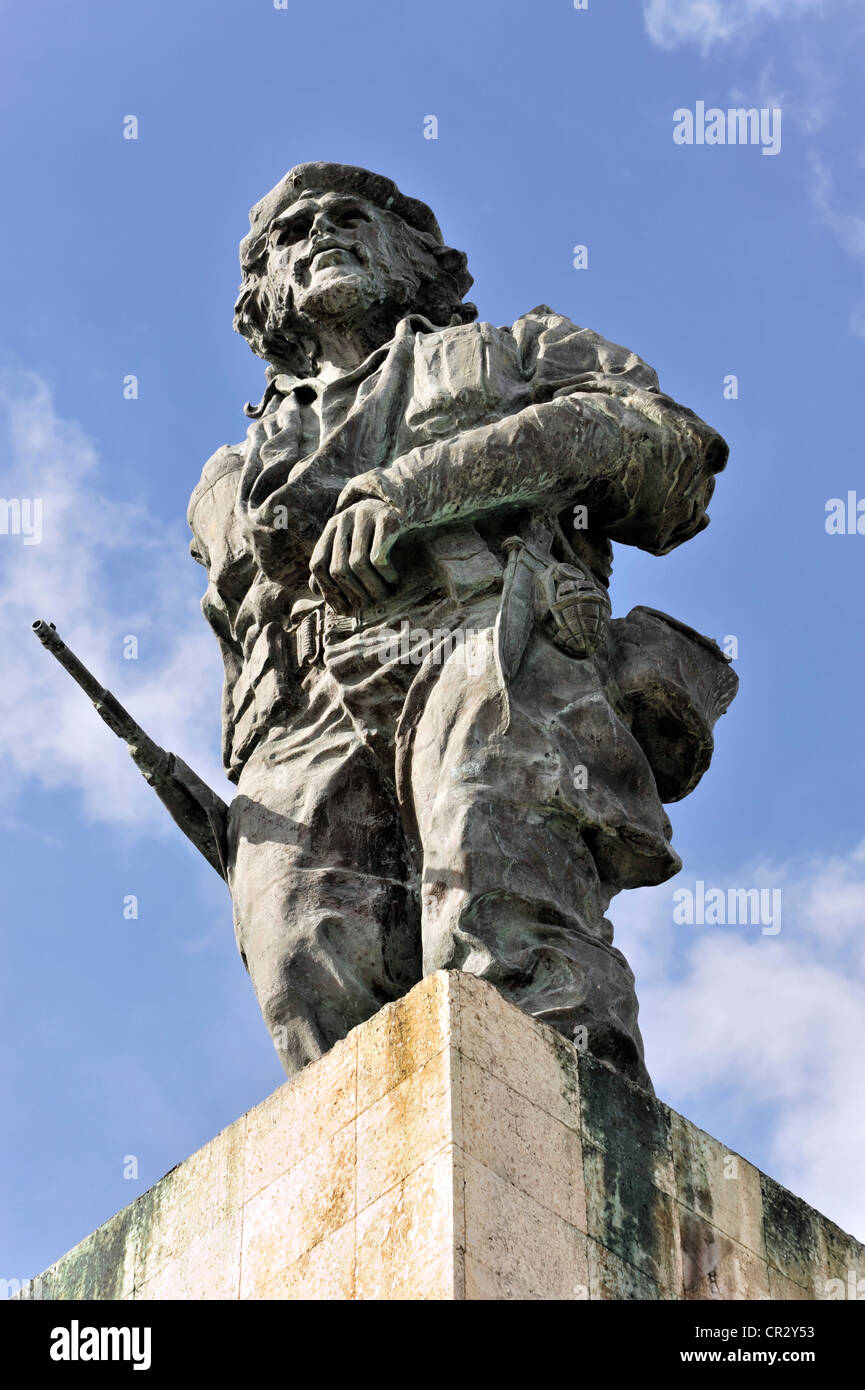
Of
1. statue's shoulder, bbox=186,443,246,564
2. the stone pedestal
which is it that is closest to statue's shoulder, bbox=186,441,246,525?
statue's shoulder, bbox=186,443,246,564

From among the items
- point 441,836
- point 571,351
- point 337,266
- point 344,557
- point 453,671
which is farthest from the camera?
point 337,266

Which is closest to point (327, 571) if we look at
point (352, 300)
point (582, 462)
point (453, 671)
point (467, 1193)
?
point (453, 671)

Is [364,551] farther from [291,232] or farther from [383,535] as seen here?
[291,232]

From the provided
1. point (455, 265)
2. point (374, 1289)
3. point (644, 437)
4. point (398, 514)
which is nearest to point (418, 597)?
point (398, 514)

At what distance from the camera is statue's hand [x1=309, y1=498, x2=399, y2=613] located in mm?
8555

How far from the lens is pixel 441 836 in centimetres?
792

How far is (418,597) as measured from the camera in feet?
28.7

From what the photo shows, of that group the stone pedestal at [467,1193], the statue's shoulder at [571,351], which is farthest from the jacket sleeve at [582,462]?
the stone pedestal at [467,1193]

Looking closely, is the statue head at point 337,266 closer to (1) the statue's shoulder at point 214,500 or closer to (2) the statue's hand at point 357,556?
(1) the statue's shoulder at point 214,500

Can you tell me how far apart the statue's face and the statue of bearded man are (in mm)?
43

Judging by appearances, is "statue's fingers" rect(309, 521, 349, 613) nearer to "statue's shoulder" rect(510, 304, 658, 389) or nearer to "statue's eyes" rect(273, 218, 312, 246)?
"statue's shoulder" rect(510, 304, 658, 389)

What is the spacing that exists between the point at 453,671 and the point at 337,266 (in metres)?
2.65

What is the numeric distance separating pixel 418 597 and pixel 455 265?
8.18ft
